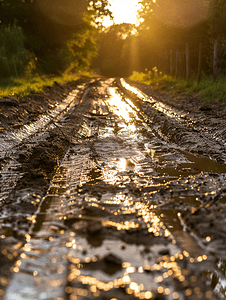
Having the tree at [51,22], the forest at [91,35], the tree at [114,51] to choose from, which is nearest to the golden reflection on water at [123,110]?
the forest at [91,35]

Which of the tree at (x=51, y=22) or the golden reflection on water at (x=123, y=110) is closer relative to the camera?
the golden reflection on water at (x=123, y=110)

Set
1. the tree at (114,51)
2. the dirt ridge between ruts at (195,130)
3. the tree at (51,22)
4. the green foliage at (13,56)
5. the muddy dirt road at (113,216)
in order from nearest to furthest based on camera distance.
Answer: the muddy dirt road at (113,216) → the dirt ridge between ruts at (195,130) → the green foliage at (13,56) → the tree at (51,22) → the tree at (114,51)

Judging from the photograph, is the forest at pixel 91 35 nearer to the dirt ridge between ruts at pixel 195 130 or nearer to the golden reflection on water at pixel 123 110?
the golden reflection on water at pixel 123 110

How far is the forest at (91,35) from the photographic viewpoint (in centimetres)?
1458

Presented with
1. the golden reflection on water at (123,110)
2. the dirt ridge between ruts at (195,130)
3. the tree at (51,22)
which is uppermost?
the tree at (51,22)

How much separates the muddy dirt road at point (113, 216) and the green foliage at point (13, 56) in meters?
9.80

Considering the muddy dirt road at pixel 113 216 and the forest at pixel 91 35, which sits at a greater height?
the forest at pixel 91 35

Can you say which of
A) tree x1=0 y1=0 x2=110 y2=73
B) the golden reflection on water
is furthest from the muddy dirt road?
tree x1=0 y1=0 x2=110 y2=73

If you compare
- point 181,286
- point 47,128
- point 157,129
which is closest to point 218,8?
point 157,129

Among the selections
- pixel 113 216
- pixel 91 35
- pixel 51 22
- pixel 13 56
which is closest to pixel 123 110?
pixel 113 216

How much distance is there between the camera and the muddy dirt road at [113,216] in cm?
194

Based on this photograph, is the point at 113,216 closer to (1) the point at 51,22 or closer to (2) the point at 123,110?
(2) the point at 123,110

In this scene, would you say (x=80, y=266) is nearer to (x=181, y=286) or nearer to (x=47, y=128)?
(x=181, y=286)

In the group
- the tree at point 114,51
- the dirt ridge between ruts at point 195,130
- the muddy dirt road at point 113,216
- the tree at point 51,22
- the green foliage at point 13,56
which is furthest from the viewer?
the tree at point 114,51
